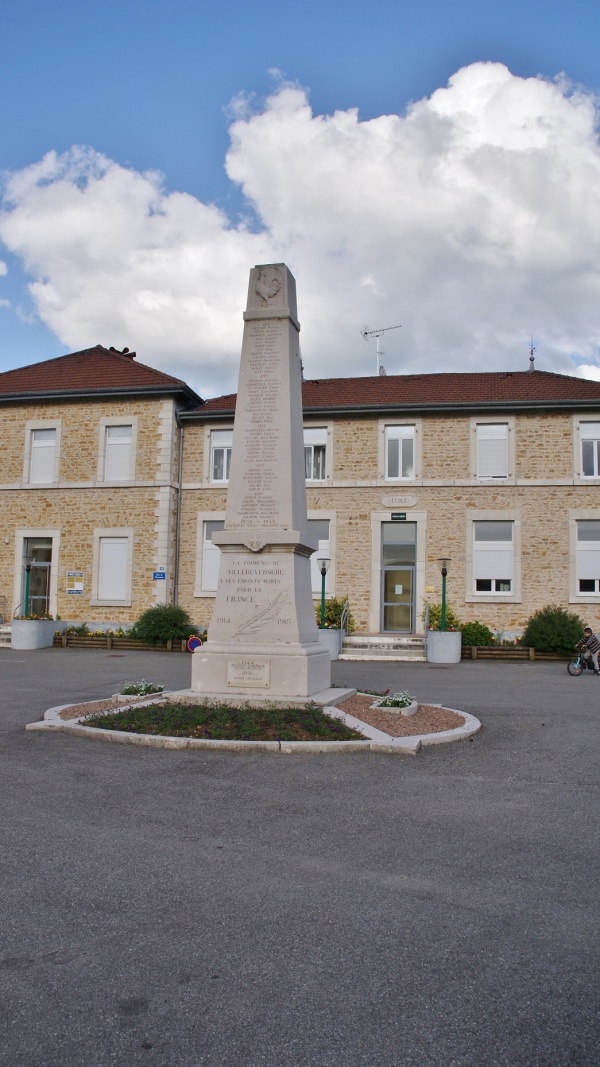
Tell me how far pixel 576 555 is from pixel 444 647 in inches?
198

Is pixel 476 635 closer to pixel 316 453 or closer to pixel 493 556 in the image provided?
pixel 493 556

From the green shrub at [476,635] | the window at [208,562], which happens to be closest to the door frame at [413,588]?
the green shrub at [476,635]

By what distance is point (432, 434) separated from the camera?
23.1 metres

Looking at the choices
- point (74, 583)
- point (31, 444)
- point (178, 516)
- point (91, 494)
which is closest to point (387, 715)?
point (178, 516)

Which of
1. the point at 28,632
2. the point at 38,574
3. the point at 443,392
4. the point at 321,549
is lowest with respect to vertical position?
the point at 28,632

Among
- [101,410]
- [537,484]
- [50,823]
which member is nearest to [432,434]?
[537,484]

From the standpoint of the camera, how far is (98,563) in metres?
24.0

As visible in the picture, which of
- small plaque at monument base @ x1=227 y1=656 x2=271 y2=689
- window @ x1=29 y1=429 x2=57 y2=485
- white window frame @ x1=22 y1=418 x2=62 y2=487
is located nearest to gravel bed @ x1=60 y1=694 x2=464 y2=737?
small plaque at monument base @ x1=227 y1=656 x2=271 y2=689

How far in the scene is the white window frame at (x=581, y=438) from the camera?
22.0m

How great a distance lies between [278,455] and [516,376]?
17.1 metres

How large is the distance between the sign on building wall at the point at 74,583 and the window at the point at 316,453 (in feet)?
24.6

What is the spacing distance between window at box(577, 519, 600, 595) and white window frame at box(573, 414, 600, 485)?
1254 millimetres

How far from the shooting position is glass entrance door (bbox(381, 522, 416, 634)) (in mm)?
22906

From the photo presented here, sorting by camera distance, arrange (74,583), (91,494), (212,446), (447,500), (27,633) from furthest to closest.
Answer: (212,446)
(91,494)
(74,583)
(447,500)
(27,633)
